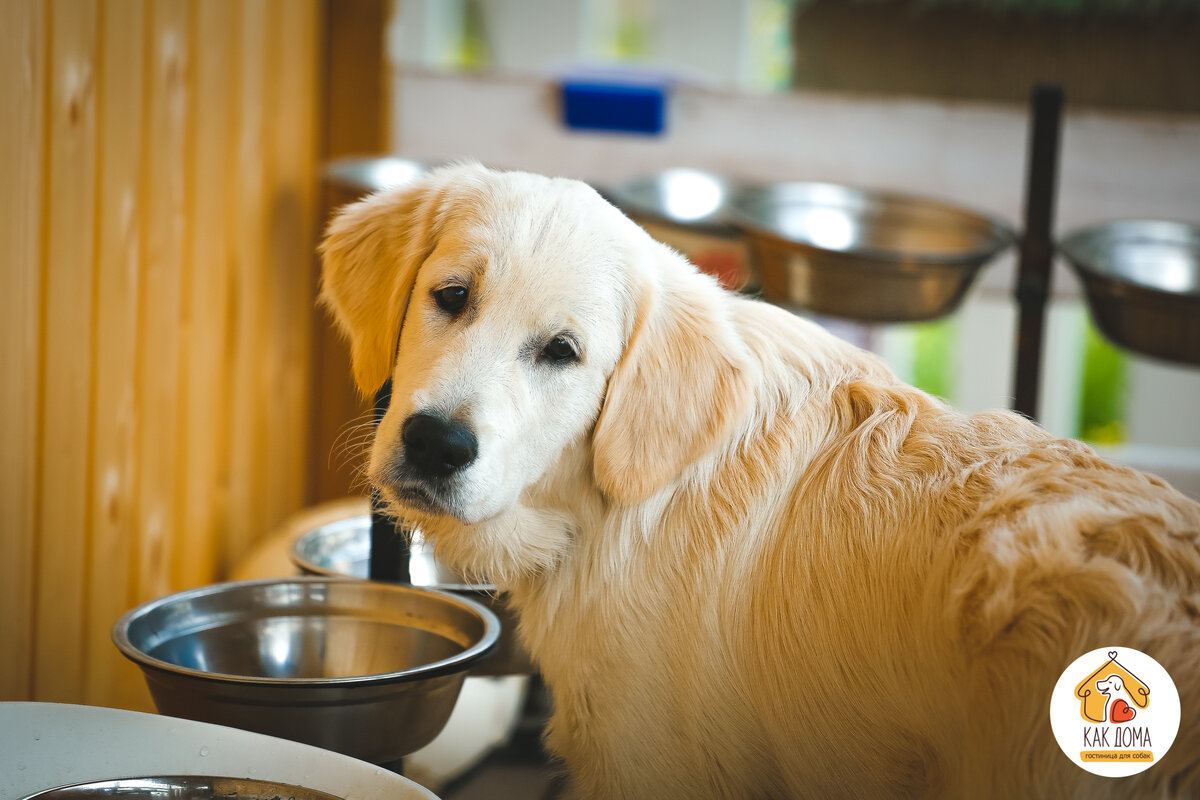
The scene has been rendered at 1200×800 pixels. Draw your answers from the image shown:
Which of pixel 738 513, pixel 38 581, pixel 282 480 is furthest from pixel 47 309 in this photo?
pixel 282 480

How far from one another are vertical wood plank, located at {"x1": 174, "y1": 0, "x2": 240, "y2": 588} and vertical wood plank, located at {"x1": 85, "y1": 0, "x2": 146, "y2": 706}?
0.29m

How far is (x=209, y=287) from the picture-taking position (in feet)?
8.21

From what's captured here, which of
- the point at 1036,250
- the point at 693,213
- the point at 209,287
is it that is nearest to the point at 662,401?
the point at 209,287

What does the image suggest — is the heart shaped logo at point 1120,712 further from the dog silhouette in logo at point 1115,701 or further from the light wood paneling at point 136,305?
the light wood paneling at point 136,305

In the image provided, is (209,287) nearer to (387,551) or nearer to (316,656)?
(387,551)

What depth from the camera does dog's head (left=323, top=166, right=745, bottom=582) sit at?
121 centimetres

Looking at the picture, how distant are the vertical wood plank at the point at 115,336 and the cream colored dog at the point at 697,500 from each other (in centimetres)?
81

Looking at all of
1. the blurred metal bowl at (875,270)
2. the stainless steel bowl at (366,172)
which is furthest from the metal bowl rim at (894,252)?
the stainless steel bowl at (366,172)

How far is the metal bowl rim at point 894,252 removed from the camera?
2420 mm

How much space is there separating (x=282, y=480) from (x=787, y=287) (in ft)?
5.46

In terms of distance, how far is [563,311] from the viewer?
1.25m

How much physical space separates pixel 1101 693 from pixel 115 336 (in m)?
1.82

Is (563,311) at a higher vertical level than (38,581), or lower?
higher

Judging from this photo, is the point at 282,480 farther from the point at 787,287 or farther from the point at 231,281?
the point at 787,287
